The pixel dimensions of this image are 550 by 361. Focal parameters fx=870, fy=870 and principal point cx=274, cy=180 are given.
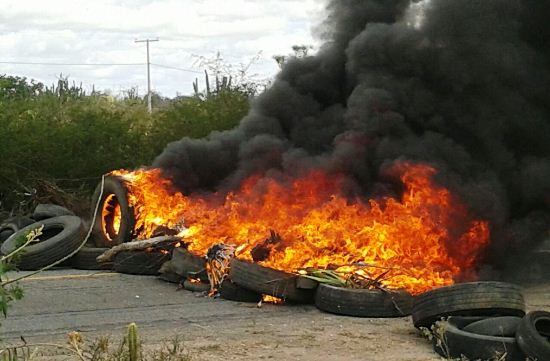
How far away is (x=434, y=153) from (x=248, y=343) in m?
5.37

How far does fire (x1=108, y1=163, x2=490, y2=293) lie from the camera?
1098 cm

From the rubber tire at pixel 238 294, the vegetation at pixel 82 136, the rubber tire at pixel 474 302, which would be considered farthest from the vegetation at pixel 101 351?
the vegetation at pixel 82 136

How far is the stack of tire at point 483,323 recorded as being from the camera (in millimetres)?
7487

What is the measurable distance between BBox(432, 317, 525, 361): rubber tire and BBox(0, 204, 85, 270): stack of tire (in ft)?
21.4

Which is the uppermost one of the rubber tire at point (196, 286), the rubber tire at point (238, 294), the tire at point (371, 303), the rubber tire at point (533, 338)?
the rubber tire at point (533, 338)

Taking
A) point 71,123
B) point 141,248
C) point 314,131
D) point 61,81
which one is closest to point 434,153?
point 314,131

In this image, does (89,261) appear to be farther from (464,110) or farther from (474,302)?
(474,302)

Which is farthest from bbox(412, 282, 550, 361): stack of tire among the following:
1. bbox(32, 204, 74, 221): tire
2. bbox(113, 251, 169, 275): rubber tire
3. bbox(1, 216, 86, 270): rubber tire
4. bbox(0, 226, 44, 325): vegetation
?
bbox(32, 204, 74, 221): tire

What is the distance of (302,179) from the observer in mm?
13359

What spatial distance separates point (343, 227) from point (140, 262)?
3.35 meters

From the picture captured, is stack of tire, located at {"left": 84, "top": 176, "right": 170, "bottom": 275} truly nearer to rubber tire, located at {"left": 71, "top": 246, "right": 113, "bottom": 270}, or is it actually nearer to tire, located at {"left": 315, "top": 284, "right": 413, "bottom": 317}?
rubber tire, located at {"left": 71, "top": 246, "right": 113, "bottom": 270}

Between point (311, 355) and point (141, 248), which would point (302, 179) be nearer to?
point (141, 248)

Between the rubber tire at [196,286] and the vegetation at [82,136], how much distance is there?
6522 millimetres

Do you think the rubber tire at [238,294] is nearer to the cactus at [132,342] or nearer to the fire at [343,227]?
the fire at [343,227]
